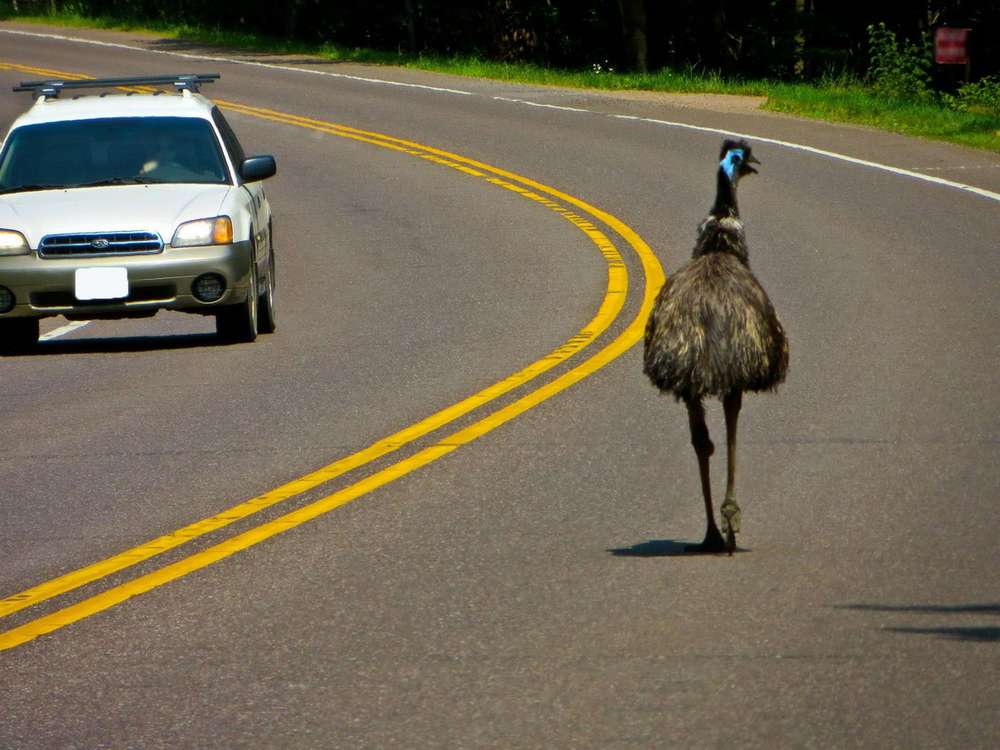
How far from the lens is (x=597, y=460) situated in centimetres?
936

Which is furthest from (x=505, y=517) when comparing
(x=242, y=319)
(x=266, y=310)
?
(x=266, y=310)

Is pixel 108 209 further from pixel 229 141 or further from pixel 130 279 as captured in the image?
pixel 229 141

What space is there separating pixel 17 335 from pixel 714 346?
859 centimetres

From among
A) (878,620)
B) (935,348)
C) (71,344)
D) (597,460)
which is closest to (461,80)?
(71,344)

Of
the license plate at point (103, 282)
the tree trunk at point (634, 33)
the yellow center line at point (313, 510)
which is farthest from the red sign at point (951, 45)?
the license plate at point (103, 282)

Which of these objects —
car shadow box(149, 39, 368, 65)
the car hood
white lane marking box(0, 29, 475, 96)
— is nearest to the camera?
the car hood

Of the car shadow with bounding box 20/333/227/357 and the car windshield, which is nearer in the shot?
the car shadow with bounding box 20/333/227/357

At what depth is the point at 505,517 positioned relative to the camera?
26.8 feet

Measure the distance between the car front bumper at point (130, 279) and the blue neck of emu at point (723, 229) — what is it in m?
6.76

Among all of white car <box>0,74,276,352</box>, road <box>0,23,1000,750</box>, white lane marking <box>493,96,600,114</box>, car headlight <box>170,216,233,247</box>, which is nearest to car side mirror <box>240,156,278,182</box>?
white car <box>0,74,276,352</box>

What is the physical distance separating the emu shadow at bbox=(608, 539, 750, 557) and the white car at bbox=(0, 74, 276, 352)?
22.3 ft

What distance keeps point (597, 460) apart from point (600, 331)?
449 centimetres

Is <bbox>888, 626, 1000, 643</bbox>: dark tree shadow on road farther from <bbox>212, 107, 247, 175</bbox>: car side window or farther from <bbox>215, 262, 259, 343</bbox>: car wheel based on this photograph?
<bbox>212, 107, 247, 175</bbox>: car side window

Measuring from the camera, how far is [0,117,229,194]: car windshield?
1467 cm
